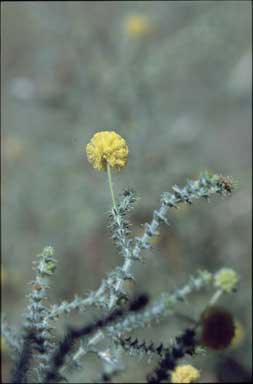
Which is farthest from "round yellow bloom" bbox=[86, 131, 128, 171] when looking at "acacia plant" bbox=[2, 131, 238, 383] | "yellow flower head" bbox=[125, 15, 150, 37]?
"yellow flower head" bbox=[125, 15, 150, 37]

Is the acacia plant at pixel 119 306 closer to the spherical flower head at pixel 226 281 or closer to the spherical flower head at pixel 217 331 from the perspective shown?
the spherical flower head at pixel 226 281

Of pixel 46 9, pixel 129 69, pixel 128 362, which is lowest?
pixel 128 362

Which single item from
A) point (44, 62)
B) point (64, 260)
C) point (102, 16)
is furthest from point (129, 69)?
point (102, 16)

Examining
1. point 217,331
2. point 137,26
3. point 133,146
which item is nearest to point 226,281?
point 217,331

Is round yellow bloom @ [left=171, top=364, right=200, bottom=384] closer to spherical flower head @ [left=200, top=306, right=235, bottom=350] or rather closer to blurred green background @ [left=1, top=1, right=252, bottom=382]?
spherical flower head @ [left=200, top=306, right=235, bottom=350]

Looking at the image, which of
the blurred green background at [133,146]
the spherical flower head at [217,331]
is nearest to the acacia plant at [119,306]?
the spherical flower head at [217,331]

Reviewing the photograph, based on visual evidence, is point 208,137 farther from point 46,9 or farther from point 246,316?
point 246,316
